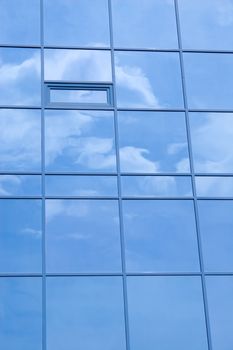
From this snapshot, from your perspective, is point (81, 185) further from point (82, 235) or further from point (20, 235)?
point (20, 235)

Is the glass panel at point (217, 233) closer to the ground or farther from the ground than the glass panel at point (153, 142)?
closer to the ground

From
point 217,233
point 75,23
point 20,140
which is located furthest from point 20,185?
point 217,233

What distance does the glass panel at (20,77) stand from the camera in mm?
15961

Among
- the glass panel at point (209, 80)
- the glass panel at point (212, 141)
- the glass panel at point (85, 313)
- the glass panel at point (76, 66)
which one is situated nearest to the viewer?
the glass panel at point (85, 313)

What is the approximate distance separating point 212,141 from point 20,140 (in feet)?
13.3

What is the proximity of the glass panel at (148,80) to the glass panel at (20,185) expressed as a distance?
8.29ft

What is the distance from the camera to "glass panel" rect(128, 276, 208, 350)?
14430mm

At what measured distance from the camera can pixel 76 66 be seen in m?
16.4

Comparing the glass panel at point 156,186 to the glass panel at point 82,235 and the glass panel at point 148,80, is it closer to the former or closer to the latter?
the glass panel at point 82,235

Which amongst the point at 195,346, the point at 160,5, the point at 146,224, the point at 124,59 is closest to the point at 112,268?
the point at 146,224

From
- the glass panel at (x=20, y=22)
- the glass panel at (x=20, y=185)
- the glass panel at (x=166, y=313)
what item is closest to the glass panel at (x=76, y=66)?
the glass panel at (x=20, y=22)

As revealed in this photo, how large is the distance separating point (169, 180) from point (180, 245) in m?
1.42

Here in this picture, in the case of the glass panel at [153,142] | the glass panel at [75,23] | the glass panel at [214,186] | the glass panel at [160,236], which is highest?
the glass panel at [75,23]

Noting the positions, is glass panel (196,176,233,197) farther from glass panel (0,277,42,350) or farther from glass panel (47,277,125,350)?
glass panel (0,277,42,350)
